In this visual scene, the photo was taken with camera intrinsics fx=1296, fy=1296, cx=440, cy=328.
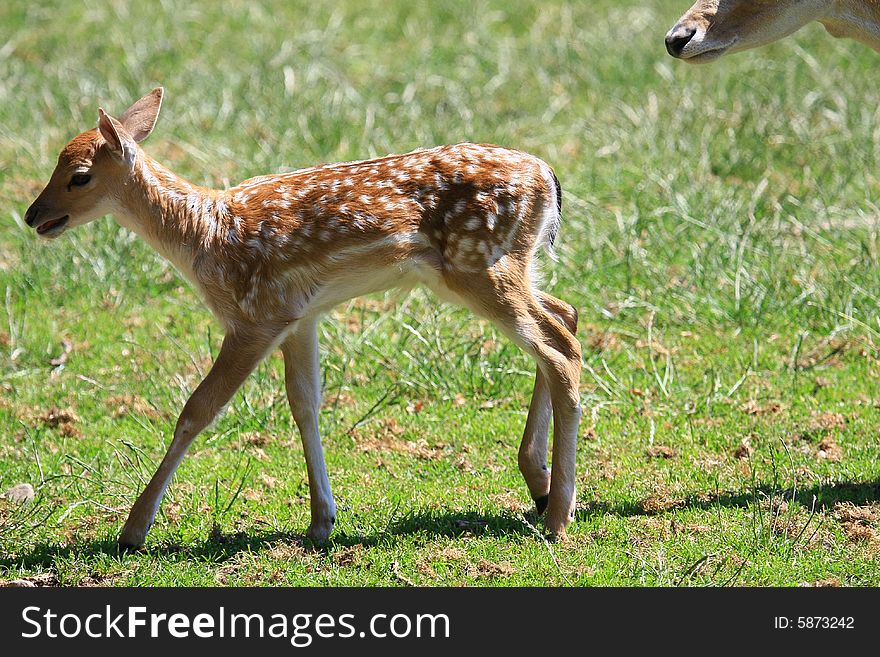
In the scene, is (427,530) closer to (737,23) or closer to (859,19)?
(737,23)

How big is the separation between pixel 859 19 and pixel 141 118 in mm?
3474

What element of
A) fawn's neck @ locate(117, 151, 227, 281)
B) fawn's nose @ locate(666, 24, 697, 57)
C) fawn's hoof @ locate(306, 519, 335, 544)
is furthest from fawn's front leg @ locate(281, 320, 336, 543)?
fawn's nose @ locate(666, 24, 697, 57)

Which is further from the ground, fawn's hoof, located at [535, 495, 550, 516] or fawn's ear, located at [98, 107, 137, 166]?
fawn's ear, located at [98, 107, 137, 166]

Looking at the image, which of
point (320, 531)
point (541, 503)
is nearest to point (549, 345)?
point (541, 503)

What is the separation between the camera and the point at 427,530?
19.2ft

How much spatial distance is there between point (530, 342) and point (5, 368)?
3859 mm

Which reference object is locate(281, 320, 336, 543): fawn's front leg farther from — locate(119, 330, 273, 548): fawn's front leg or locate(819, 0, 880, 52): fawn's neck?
locate(819, 0, 880, 52): fawn's neck

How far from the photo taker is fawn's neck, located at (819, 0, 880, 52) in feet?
20.4

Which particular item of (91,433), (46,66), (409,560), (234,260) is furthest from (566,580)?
(46,66)

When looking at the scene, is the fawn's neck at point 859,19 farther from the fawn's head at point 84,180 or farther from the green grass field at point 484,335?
the fawn's head at point 84,180

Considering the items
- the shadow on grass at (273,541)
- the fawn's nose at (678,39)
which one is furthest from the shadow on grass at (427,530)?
the fawn's nose at (678,39)

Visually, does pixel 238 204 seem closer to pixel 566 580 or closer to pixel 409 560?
pixel 409 560

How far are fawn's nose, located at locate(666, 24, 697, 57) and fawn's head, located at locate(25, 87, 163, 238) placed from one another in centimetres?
256

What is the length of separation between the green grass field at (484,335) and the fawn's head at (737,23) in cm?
195
